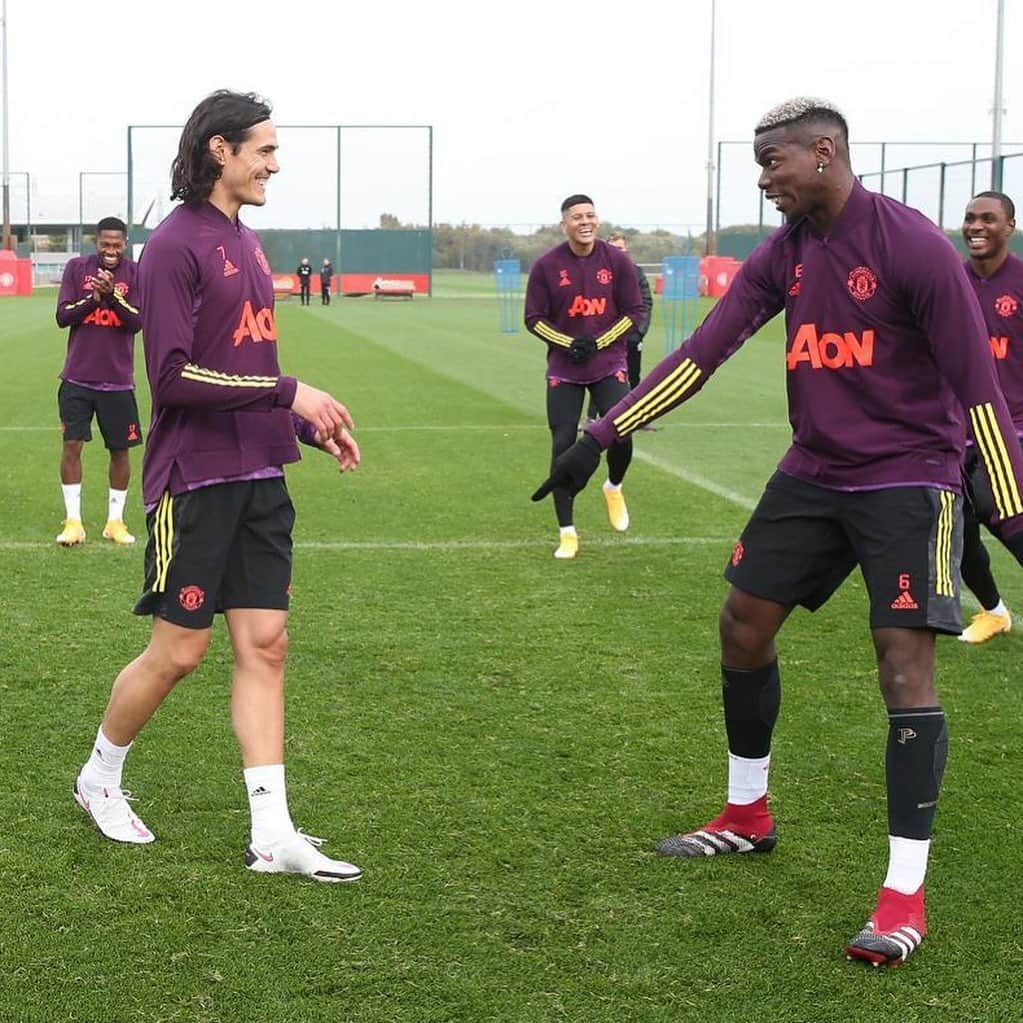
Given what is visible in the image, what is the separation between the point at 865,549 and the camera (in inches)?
162

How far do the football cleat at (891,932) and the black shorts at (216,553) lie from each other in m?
Answer: 1.88

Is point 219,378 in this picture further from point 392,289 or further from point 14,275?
point 14,275

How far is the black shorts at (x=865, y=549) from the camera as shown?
4.02 metres

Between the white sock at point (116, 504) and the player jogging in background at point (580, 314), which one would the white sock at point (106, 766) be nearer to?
the player jogging in background at point (580, 314)

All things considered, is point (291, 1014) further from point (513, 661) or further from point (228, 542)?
point (513, 661)

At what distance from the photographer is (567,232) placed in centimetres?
951

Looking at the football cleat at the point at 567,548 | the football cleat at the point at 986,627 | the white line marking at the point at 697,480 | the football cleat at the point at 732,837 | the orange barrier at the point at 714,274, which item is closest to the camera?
the football cleat at the point at 732,837

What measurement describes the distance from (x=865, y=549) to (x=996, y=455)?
0.44 metres

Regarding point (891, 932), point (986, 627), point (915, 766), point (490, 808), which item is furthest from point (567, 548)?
point (891, 932)

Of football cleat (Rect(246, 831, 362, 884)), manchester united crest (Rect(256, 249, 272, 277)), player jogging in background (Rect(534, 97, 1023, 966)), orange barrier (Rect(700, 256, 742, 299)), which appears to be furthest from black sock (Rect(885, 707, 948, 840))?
orange barrier (Rect(700, 256, 742, 299))

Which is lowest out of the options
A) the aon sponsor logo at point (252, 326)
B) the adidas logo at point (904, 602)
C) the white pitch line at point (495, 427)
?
the white pitch line at point (495, 427)

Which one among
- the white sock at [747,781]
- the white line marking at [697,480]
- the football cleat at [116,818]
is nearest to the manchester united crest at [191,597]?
the football cleat at [116,818]

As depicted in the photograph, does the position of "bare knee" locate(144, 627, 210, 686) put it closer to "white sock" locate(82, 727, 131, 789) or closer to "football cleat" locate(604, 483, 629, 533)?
"white sock" locate(82, 727, 131, 789)

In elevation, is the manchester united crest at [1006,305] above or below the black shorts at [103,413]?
above
